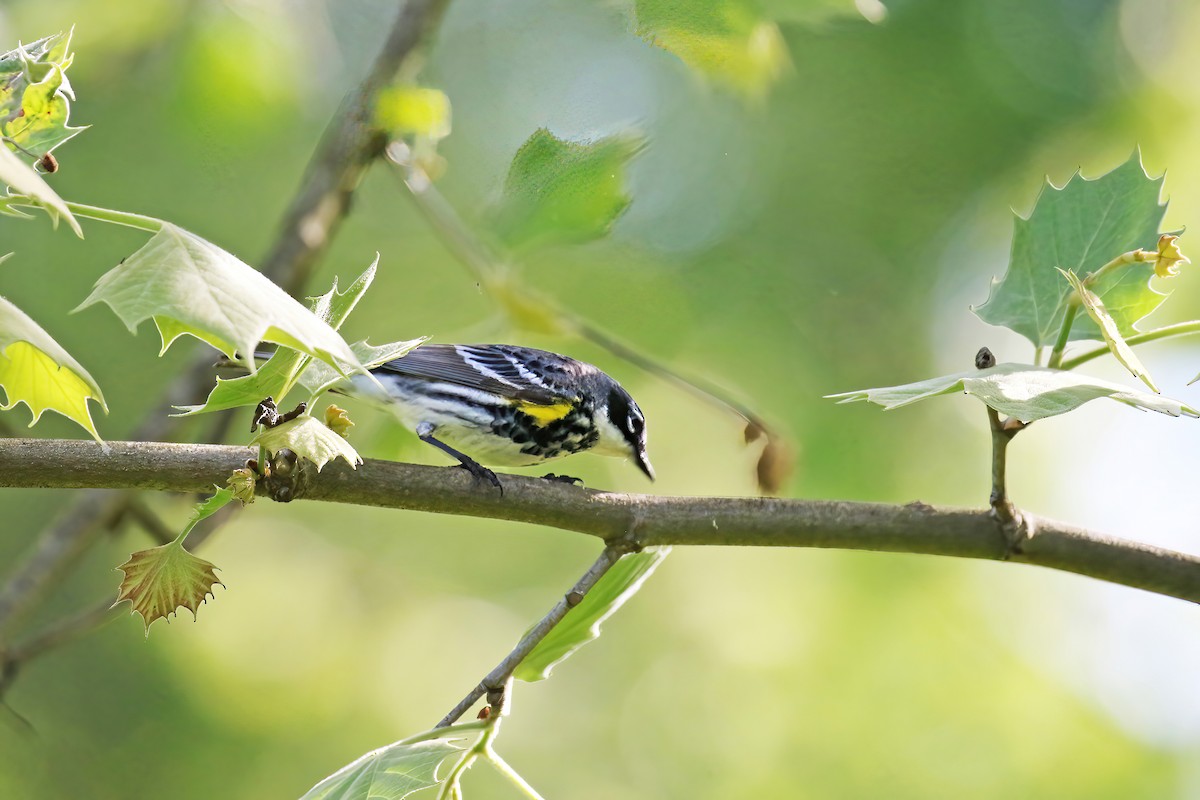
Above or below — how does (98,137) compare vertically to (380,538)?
above

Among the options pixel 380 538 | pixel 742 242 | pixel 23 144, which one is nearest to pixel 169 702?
pixel 380 538

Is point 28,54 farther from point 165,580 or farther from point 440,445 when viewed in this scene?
point 440,445

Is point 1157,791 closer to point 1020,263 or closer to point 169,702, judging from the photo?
point 1020,263

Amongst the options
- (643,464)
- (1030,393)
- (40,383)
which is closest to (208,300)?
(40,383)

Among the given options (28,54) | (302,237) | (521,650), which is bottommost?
(521,650)

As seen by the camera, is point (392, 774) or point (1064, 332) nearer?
point (392, 774)

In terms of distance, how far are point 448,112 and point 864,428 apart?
216cm

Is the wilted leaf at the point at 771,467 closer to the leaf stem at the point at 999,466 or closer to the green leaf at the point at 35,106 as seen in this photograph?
the leaf stem at the point at 999,466

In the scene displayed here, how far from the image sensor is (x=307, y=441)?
122 cm

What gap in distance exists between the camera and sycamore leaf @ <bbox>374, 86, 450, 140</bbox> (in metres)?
2.28

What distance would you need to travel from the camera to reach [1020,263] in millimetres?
1656

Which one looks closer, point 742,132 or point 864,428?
point 742,132

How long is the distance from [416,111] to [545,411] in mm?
987

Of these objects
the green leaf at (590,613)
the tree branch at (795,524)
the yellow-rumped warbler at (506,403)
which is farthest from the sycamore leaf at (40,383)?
the yellow-rumped warbler at (506,403)
